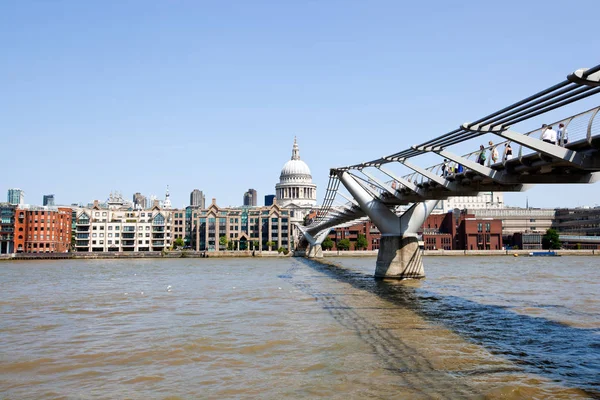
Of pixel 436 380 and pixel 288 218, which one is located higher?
pixel 288 218

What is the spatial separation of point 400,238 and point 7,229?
293 ft

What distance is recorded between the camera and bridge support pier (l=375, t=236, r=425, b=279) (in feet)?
130

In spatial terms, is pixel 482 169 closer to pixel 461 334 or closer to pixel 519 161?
pixel 519 161

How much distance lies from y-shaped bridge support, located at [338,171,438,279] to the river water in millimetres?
10877

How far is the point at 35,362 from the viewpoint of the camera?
570 inches

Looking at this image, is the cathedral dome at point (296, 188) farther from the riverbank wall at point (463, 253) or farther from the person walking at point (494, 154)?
the person walking at point (494, 154)

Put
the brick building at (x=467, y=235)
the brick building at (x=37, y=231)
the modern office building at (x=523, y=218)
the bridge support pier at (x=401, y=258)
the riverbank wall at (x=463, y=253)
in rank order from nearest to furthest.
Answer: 1. the bridge support pier at (x=401, y=258)
2. the brick building at (x=37, y=231)
3. the riverbank wall at (x=463, y=253)
4. the brick building at (x=467, y=235)
5. the modern office building at (x=523, y=218)

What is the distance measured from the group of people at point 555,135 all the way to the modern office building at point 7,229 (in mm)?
106481

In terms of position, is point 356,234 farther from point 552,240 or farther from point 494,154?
point 494,154

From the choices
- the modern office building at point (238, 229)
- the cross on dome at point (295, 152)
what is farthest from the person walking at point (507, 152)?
the cross on dome at point (295, 152)

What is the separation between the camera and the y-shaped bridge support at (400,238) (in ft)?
129

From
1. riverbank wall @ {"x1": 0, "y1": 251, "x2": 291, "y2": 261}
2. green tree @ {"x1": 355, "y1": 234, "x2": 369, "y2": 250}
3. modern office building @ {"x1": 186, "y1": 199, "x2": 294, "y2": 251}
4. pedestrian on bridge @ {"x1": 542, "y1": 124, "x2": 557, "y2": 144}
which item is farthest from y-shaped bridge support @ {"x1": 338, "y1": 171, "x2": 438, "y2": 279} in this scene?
modern office building @ {"x1": 186, "y1": 199, "x2": 294, "y2": 251}

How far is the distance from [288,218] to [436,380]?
390ft

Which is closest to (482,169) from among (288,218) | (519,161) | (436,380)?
(519,161)
